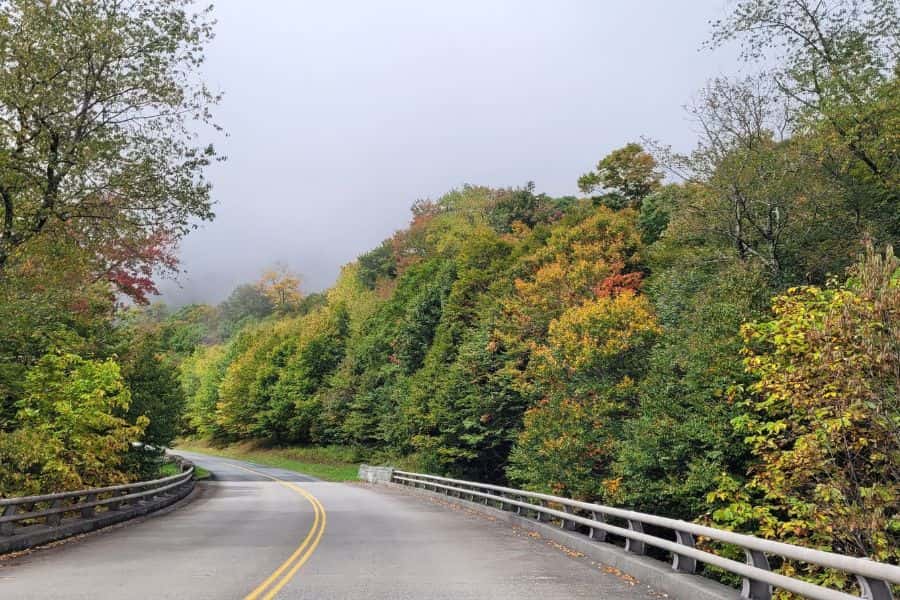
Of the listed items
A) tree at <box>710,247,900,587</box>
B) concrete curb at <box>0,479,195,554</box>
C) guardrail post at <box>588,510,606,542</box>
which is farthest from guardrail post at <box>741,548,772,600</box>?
concrete curb at <box>0,479,195,554</box>

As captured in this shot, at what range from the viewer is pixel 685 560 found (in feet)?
30.5

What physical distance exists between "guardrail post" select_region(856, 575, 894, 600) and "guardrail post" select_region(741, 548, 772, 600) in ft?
5.72

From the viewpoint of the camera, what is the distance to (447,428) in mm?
44531

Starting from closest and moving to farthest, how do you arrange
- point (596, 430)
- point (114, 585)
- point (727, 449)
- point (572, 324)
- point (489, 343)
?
point (114, 585) → point (727, 449) → point (596, 430) → point (572, 324) → point (489, 343)

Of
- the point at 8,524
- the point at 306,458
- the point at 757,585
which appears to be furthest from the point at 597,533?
the point at 306,458

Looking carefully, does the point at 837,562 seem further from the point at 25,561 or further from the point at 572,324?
the point at 572,324

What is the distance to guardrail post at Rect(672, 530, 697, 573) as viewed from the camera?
9.15 metres

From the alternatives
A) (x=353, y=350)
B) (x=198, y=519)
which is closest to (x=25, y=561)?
(x=198, y=519)

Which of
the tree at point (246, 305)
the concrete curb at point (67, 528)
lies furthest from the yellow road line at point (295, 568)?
the tree at point (246, 305)

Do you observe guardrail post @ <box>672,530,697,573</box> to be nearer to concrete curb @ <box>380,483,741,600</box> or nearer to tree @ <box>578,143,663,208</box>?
concrete curb @ <box>380,483,741,600</box>

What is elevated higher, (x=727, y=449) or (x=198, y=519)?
(x=727, y=449)

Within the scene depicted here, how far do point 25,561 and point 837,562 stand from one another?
12024 mm

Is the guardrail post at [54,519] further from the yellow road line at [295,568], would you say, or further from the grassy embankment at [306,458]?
the grassy embankment at [306,458]

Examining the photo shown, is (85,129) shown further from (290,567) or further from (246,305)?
(246,305)
